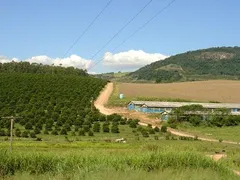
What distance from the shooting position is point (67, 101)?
8250 centimetres

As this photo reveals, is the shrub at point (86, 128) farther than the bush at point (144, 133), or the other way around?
the shrub at point (86, 128)

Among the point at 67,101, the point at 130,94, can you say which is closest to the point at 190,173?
the point at 67,101

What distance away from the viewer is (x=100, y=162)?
2067 cm

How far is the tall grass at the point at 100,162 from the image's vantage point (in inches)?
813

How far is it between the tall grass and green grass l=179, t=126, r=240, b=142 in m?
31.8

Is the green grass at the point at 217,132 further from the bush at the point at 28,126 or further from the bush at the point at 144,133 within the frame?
the bush at the point at 28,126

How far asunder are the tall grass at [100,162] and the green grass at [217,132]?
31.8 meters

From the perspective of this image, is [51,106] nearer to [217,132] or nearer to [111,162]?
[217,132]

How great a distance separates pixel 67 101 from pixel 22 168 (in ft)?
202

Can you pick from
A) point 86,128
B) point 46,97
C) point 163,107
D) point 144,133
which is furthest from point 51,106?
point 144,133

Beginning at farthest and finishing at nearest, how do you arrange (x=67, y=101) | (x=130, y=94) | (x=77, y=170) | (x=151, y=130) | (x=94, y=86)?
(x=94, y=86) < (x=130, y=94) < (x=67, y=101) < (x=151, y=130) < (x=77, y=170)

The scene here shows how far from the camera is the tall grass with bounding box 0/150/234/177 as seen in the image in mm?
20641

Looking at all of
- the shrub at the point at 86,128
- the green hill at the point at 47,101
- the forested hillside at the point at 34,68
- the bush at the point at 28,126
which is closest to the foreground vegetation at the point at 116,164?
the green hill at the point at 47,101

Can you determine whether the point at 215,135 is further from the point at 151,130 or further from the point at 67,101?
the point at 67,101
